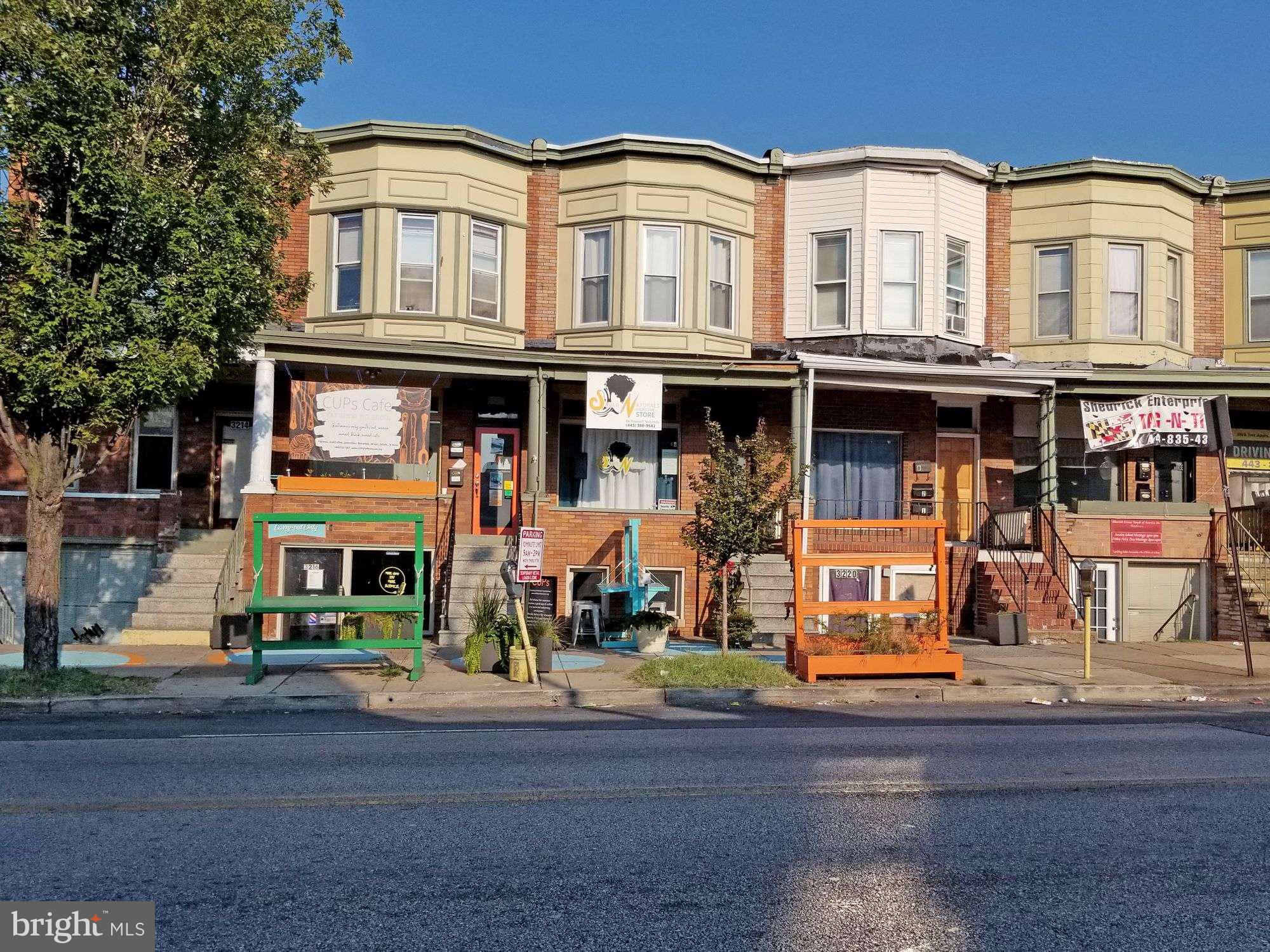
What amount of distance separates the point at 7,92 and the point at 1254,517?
67.6ft

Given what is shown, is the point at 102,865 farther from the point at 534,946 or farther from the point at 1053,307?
the point at 1053,307

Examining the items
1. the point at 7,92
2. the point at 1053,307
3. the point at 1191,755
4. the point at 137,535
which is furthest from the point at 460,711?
the point at 1053,307

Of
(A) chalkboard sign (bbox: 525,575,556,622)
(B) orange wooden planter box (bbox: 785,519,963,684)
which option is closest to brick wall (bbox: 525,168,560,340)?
(A) chalkboard sign (bbox: 525,575,556,622)

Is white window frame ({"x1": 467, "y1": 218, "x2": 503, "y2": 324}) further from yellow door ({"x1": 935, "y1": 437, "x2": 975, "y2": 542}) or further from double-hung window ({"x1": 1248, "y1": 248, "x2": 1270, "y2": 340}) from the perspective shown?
double-hung window ({"x1": 1248, "y1": 248, "x2": 1270, "y2": 340})

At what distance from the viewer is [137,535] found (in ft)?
62.7

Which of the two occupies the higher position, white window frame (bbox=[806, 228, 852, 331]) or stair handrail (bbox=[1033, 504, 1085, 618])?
white window frame (bbox=[806, 228, 852, 331])

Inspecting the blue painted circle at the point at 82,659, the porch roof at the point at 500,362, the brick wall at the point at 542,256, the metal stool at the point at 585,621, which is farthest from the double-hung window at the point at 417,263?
the blue painted circle at the point at 82,659

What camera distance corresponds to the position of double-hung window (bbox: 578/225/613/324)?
2075 cm

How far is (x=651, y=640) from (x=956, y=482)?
26.0ft

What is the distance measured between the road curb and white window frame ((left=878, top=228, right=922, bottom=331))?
8742 millimetres

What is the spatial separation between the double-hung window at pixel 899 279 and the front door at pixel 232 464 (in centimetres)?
1206

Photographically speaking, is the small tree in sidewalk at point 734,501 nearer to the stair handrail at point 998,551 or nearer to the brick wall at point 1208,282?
the stair handrail at point 998,551

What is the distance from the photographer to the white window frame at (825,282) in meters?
20.9

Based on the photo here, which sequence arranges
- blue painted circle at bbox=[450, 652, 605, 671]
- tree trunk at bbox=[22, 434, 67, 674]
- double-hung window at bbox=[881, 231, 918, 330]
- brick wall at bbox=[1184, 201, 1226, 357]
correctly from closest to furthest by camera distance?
tree trunk at bbox=[22, 434, 67, 674]
blue painted circle at bbox=[450, 652, 605, 671]
double-hung window at bbox=[881, 231, 918, 330]
brick wall at bbox=[1184, 201, 1226, 357]
